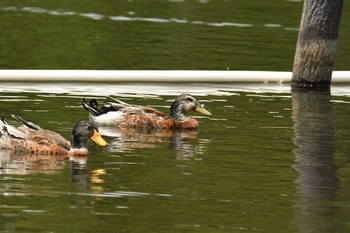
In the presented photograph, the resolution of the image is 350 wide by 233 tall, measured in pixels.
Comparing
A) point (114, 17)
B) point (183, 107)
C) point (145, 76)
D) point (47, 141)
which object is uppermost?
point (114, 17)

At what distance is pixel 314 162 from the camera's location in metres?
19.2

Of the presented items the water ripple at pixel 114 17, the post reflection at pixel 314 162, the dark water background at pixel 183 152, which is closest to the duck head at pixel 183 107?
the dark water background at pixel 183 152

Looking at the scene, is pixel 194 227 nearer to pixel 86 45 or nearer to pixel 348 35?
pixel 86 45

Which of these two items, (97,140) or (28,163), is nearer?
(28,163)

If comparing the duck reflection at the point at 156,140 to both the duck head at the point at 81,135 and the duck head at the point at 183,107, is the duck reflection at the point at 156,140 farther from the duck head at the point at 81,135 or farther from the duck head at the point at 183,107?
the duck head at the point at 81,135

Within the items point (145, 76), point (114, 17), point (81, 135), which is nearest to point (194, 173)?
point (81, 135)

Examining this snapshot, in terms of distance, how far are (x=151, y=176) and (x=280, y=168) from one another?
1.79 metres

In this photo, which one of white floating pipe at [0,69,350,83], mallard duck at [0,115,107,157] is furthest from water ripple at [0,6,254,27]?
mallard duck at [0,115,107,157]

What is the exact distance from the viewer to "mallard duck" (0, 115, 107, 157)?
19.1 meters

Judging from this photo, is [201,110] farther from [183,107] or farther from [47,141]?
[47,141]

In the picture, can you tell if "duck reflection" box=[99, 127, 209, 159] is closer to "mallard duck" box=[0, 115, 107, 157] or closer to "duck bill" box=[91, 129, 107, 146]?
"duck bill" box=[91, 129, 107, 146]

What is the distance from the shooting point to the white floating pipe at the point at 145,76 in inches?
1044

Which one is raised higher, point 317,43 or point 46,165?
point 317,43

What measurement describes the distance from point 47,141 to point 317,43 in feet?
31.4
